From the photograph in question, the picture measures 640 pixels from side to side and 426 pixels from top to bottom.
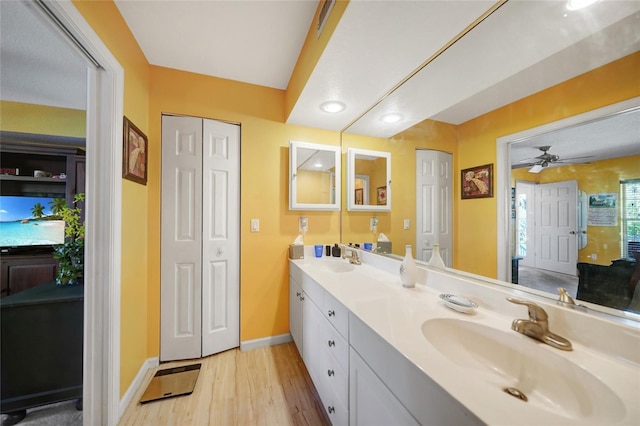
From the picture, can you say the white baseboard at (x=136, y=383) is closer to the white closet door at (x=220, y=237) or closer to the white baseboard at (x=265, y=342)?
the white closet door at (x=220, y=237)

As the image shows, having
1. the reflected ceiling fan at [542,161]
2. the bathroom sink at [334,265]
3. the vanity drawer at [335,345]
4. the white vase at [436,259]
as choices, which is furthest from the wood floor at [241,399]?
the reflected ceiling fan at [542,161]

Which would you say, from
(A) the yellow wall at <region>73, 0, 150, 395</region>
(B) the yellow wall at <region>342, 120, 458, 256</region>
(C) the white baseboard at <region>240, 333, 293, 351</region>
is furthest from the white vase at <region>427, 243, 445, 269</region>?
(A) the yellow wall at <region>73, 0, 150, 395</region>

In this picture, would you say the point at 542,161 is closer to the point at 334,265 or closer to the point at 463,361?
the point at 463,361

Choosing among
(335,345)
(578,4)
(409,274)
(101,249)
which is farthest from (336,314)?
(578,4)

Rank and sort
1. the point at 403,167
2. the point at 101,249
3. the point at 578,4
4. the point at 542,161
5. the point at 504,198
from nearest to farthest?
the point at 578,4 < the point at 542,161 < the point at 504,198 < the point at 101,249 < the point at 403,167

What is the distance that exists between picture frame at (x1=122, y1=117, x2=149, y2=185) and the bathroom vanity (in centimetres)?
152

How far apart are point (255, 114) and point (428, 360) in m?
2.21

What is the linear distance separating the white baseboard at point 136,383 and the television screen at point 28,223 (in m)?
1.77

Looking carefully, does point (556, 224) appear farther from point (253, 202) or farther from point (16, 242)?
point (16, 242)

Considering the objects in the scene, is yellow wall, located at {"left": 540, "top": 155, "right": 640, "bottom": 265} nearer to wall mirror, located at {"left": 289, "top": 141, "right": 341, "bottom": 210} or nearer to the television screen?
wall mirror, located at {"left": 289, "top": 141, "right": 341, "bottom": 210}

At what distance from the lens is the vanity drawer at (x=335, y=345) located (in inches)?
41.5

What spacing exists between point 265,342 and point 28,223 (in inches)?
107

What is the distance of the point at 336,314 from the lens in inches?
45.9

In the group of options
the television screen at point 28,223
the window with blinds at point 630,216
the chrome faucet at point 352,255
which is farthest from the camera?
the television screen at point 28,223
